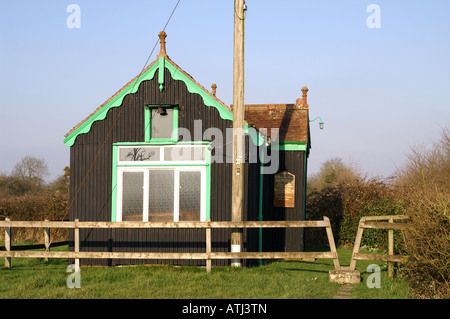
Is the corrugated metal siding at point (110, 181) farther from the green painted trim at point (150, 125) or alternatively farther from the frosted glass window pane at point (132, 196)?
the frosted glass window pane at point (132, 196)

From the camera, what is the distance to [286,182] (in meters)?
17.9

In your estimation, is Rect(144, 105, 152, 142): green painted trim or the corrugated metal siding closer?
the corrugated metal siding

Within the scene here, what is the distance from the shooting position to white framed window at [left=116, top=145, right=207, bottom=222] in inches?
560

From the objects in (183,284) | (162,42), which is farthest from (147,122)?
(183,284)

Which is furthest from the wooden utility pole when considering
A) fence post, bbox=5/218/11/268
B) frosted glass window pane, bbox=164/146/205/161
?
fence post, bbox=5/218/11/268

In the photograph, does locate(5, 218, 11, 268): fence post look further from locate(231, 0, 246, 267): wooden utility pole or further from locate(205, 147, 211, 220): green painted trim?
locate(231, 0, 246, 267): wooden utility pole

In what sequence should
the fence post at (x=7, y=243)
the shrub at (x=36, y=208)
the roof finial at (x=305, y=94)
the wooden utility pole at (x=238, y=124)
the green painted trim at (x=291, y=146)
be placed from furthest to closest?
the shrub at (x=36, y=208) → the roof finial at (x=305, y=94) → the green painted trim at (x=291, y=146) → the fence post at (x=7, y=243) → the wooden utility pole at (x=238, y=124)

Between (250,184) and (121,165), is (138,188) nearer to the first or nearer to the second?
(121,165)

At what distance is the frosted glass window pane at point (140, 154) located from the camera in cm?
1447

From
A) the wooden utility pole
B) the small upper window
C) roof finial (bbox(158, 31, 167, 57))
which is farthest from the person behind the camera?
the small upper window

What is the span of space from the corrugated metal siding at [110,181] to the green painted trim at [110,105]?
0.37ft

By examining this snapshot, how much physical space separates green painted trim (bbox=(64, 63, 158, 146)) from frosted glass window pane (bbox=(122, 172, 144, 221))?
66.8 inches

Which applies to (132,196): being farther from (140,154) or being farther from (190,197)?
(190,197)

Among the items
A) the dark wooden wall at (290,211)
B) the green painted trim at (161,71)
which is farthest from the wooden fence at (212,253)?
the dark wooden wall at (290,211)
